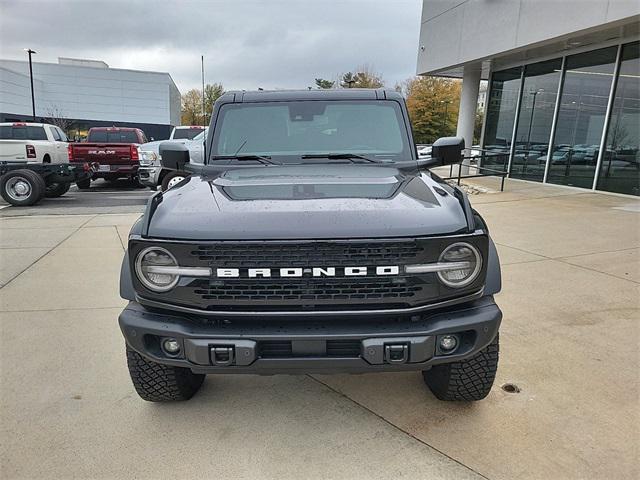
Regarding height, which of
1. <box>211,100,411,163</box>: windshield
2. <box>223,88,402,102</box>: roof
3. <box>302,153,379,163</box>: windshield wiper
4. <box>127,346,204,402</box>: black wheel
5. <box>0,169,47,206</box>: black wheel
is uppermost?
<box>223,88,402,102</box>: roof

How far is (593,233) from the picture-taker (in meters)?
7.03

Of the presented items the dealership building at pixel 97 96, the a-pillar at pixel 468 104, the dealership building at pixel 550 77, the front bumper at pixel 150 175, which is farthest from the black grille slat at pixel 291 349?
the dealership building at pixel 97 96

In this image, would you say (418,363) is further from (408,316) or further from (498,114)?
(498,114)

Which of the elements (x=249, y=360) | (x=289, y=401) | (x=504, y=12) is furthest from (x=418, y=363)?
(x=504, y=12)

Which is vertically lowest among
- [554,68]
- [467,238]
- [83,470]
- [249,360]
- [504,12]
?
[83,470]

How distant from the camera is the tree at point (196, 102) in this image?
69.5 metres

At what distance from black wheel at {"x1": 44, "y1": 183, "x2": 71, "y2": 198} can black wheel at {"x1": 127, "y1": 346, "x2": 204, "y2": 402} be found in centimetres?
1041

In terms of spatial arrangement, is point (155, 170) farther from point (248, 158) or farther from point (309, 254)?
point (309, 254)

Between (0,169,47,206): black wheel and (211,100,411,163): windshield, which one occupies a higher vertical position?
(211,100,411,163): windshield

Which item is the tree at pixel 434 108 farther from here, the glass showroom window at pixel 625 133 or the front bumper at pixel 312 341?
the front bumper at pixel 312 341

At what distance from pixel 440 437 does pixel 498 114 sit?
15581 millimetres

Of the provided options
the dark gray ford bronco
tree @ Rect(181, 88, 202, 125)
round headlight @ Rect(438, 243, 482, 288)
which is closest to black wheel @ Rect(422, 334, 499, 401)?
the dark gray ford bronco

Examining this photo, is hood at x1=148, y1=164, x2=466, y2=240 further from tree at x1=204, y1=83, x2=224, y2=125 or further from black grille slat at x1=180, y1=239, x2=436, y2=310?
tree at x1=204, y1=83, x2=224, y2=125

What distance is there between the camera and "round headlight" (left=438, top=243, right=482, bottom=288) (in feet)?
6.98
